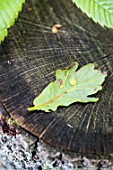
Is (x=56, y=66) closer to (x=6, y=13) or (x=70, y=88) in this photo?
(x=70, y=88)

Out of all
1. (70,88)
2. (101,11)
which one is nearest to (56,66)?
(70,88)

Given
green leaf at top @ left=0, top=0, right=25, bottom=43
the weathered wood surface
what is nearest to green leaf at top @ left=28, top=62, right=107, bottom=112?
the weathered wood surface

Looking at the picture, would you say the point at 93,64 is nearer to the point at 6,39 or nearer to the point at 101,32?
the point at 101,32

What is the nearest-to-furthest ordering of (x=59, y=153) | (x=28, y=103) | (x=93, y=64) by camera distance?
(x=59, y=153)
(x=28, y=103)
(x=93, y=64)

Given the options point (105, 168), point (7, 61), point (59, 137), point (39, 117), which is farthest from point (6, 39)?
point (105, 168)

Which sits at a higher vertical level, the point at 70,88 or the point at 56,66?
the point at 56,66

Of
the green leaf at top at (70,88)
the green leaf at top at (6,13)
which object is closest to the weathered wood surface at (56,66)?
the green leaf at top at (70,88)

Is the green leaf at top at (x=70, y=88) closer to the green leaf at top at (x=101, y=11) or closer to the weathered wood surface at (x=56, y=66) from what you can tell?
the weathered wood surface at (x=56, y=66)
